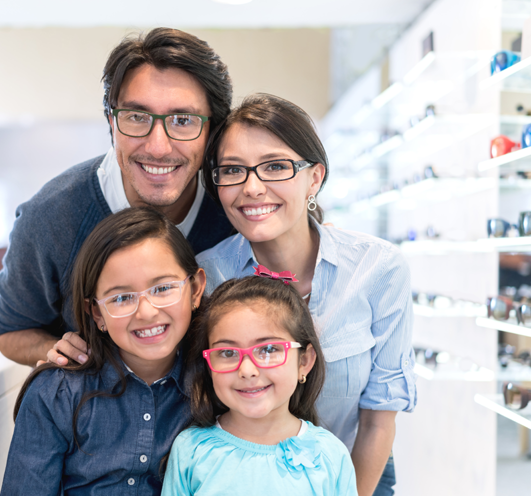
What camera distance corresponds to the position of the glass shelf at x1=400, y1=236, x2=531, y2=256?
8.00ft

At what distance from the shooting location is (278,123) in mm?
1554

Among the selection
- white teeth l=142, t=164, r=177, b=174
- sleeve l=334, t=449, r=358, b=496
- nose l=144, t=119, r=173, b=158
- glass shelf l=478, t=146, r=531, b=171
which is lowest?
sleeve l=334, t=449, r=358, b=496

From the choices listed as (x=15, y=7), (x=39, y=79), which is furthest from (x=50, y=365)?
(x=39, y=79)

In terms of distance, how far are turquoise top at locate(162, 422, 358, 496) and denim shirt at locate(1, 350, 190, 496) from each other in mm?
101

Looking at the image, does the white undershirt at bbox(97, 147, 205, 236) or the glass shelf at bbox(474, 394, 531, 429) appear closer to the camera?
the white undershirt at bbox(97, 147, 205, 236)

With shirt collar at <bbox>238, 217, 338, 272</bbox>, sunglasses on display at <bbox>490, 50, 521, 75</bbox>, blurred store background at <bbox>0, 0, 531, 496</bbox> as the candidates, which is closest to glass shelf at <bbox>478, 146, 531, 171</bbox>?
blurred store background at <bbox>0, 0, 531, 496</bbox>

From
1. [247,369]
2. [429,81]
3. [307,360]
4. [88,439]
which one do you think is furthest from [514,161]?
[88,439]

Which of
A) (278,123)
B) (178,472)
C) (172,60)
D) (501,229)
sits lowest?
(178,472)

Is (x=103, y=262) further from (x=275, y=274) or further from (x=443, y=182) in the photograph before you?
(x=443, y=182)

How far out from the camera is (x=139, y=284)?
1.47 meters

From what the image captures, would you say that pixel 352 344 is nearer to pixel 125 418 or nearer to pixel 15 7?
pixel 125 418

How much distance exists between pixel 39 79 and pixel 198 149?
6021 millimetres

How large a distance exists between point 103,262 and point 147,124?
449 mm

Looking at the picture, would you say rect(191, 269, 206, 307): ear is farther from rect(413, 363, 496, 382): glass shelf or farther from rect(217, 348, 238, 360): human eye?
rect(413, 363, 496, 382): glass shelf
